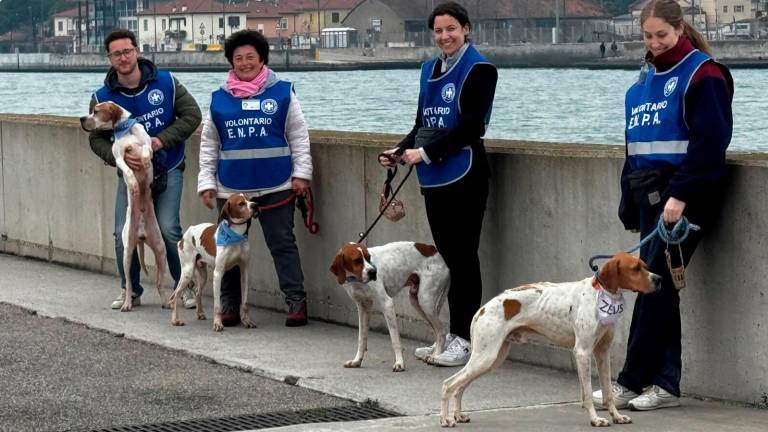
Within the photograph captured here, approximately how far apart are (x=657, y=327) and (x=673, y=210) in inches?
21.7

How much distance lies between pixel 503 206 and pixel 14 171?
235 inches

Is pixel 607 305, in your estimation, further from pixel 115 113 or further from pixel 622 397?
pixel 115 113

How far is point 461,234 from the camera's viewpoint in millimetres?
8336

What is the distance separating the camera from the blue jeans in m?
10.5

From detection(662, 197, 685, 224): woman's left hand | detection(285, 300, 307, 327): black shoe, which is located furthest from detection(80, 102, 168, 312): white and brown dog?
detection(662, 197, 685, 224): woman's left hand

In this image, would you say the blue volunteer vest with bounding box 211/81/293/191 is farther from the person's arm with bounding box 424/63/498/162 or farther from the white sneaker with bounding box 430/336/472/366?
the white sneaker with bounding box 430/336/472/366

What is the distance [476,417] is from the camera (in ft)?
23.2

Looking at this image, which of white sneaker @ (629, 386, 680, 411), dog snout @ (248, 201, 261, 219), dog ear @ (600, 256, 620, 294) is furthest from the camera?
dog snout @ (248, 201, 261, 219)

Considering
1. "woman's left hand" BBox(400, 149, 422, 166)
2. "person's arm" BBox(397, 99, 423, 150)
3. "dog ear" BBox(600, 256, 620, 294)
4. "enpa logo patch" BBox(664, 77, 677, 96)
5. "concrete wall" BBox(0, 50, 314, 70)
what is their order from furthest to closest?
1. "concrete wall" BBox(0, 50, 314, 70)
2. "person's arm" BBox(397, 99, 423, 150)
3. "woman's left hand" BBox(400, 149, 422, 166)
4. "enpa logo patch" BBox(664, 77, 677, 96)
5. "dog ear" BBox(600, 256, 620, 294)

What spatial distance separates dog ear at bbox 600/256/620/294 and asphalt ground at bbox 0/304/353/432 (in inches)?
59.8

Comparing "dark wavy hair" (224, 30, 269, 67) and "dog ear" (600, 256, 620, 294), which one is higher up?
"dark wavy hair" (224, 30, 269, 67)

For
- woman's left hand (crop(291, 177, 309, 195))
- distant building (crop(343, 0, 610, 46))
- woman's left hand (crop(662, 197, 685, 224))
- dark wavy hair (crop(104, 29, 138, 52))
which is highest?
Answer: distant building (crop(343, 0, 610, 46))

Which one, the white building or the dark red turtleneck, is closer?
the dark red turtleneck

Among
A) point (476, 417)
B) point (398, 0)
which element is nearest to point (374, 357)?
point (476, 417)
